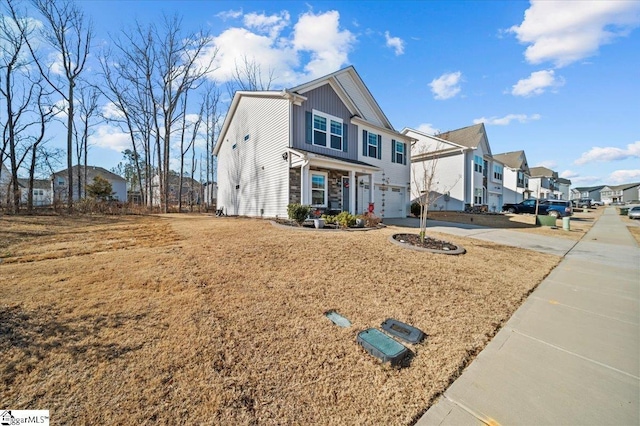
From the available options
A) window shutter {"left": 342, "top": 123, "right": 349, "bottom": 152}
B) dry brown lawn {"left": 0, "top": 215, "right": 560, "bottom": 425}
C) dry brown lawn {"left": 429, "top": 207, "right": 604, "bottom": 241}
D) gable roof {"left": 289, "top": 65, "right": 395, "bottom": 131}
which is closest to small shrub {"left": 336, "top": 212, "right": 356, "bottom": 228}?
dry brown lawn {"left": 0, "top": 215, "right": 560, "bottom": 425}

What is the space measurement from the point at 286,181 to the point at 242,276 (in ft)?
26.7

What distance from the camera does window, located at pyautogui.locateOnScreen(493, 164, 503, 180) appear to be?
30.3 m

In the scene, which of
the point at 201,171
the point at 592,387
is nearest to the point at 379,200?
the point at 592,387

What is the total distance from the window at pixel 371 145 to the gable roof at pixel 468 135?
1315 cm

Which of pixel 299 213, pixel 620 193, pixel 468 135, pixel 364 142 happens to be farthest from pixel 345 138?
pixel 620 193

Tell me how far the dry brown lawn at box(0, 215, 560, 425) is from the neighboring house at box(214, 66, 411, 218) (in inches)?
269

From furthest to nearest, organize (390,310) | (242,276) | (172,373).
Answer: (242,276) < (390,310) < (172,373)

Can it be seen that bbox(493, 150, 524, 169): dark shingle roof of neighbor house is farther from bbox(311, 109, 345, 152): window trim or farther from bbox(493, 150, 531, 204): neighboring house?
bbox(311, 109, 345, 152): window trim

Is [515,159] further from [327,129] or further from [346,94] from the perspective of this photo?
[327,129]

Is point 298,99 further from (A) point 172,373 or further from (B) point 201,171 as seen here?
(B) point 201,171

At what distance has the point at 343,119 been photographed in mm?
14484

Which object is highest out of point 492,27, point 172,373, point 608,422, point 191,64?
point 191,64

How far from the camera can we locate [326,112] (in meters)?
13.6

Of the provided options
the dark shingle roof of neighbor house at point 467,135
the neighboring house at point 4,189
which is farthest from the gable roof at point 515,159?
the neighboring house at point 4,189
